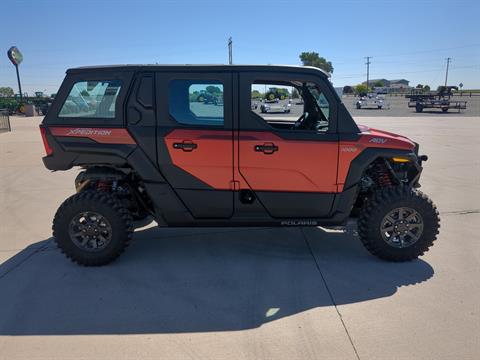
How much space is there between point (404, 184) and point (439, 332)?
187cm

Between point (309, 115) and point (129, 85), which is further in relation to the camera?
point (309, 115)

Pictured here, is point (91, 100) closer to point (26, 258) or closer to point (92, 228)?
point (92, 228)

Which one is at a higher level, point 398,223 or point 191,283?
point 398,223

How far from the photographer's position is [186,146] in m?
3.76

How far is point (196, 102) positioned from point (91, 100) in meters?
1.12

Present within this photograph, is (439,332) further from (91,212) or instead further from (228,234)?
(91,212)

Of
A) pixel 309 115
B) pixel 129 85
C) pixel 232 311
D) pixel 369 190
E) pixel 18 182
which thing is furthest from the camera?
pixel 18 182

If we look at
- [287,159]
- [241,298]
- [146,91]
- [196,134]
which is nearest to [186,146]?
[196,134]


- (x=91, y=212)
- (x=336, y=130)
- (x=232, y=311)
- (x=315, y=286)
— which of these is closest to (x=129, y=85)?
(x=91, y=212)

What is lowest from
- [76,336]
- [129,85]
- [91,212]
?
[76,336]

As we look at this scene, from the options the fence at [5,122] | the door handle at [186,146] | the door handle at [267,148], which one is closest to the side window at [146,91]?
the door handle at [186,146]

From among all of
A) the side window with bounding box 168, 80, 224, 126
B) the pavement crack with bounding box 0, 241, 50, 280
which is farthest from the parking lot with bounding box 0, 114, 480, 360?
the side window with bounding box 168, 80, 224, 126

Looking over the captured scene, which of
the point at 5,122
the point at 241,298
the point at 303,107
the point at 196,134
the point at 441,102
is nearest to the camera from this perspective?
the point at 241,298

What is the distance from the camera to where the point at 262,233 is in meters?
4.85
